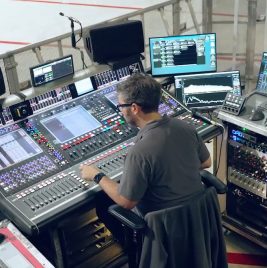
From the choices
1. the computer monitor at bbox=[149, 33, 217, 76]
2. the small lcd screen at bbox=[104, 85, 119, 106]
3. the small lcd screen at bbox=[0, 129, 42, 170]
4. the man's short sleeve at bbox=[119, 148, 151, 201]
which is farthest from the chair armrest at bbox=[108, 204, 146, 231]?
the computer monitor at bbox=[149, 33, 217, 76]

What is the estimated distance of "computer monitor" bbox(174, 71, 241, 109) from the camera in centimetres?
359

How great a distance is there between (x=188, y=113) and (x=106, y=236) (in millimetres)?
932

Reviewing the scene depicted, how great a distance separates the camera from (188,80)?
3598mm

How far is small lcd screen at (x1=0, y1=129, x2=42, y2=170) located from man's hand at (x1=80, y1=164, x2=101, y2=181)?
298 millimetres

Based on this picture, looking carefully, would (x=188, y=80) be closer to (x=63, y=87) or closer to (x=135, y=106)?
(x=63, y=87)

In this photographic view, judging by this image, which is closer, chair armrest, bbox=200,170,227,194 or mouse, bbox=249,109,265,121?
chair armrest, bbox=200,170,227,194

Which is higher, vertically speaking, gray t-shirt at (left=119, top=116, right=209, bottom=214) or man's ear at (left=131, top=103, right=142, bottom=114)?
man's ear at (left=131, top=103, right=142, bottom=114)

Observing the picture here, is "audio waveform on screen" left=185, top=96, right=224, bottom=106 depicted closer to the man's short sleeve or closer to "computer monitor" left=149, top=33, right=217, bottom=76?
"computer monitor" left=149, top=33, right=217, bottom=76

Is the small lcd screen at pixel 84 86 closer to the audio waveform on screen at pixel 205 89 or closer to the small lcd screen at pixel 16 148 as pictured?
the small lcd screen at pixel 16 148

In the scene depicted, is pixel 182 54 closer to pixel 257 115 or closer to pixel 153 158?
pixel 257 115

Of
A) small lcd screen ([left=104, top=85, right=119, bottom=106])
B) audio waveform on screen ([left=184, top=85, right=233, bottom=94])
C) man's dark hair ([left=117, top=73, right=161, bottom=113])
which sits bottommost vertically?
audio waveform on screen ([left=184, top=85, right=233, bottom=94])

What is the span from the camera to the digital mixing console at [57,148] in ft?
7.97

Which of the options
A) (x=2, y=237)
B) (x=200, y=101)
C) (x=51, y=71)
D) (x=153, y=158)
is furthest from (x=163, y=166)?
(x=200, y=101)

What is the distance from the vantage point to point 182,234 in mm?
2199
